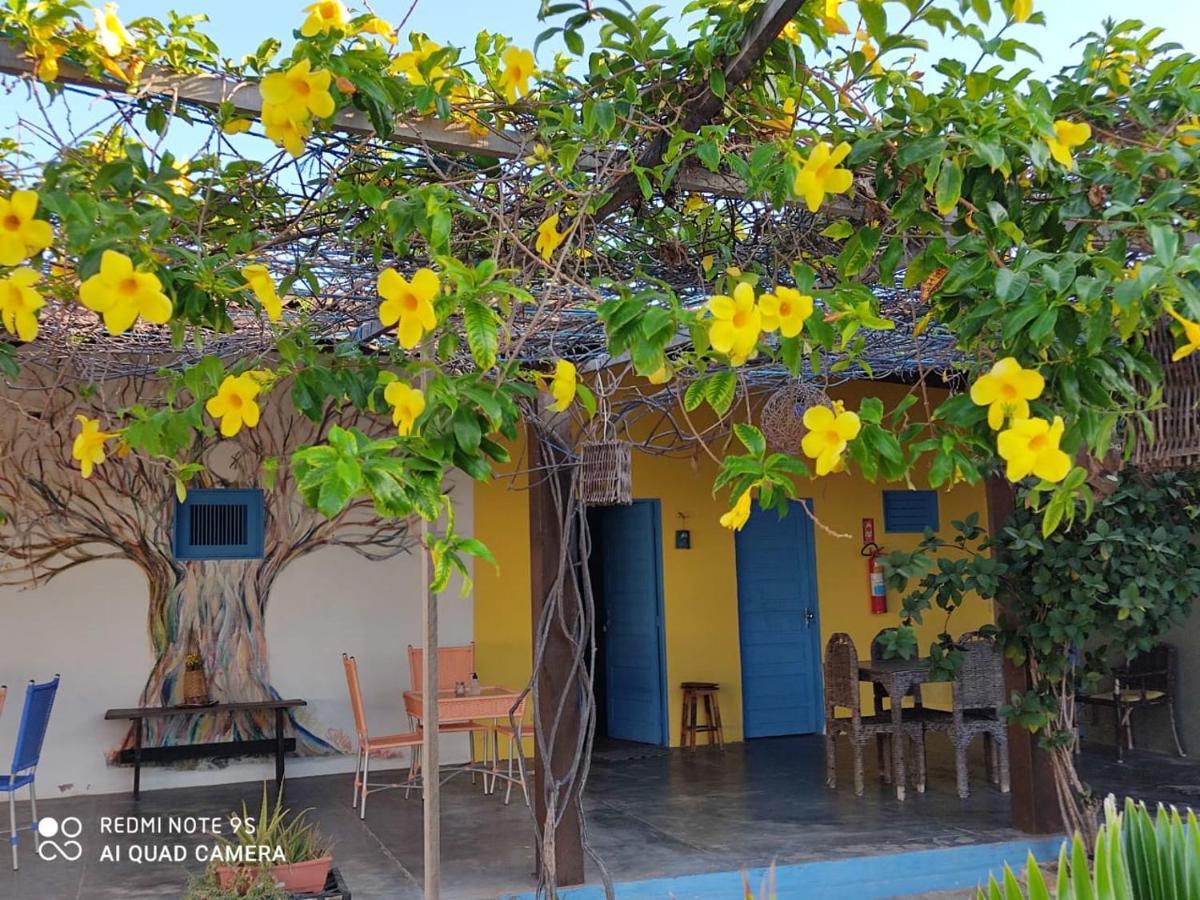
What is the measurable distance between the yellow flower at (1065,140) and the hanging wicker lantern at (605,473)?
2.19 meters

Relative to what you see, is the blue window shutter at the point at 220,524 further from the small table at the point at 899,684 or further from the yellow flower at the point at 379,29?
the yellow flower at the point at 379,29

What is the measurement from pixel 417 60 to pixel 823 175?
99cm

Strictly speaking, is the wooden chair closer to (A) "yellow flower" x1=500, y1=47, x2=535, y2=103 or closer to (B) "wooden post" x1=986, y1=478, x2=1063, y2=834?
(B) "wooden post" x1=986, y1=478, x2=1063, y2=834

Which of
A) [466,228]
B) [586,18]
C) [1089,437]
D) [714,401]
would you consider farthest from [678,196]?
[1089,437]

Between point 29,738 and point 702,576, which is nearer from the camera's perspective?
point 29,738

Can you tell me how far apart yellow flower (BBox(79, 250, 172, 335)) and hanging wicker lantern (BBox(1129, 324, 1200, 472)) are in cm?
198

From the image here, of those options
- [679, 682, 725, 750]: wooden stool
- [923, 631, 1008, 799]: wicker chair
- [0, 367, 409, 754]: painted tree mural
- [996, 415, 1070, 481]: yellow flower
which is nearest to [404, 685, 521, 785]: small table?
[0, 367, 409, 754]: painted tree mural

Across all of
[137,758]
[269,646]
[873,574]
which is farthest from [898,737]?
[137,758]

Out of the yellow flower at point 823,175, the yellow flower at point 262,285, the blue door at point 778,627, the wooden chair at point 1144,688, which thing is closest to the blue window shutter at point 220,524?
the blue door at point 778,627

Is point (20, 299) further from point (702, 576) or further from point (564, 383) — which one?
point (702, 576)

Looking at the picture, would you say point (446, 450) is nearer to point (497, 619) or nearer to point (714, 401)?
point (714, 401)

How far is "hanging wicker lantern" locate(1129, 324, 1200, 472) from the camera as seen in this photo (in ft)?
7.72

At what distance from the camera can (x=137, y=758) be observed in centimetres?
664

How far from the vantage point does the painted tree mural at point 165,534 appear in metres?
6.74
